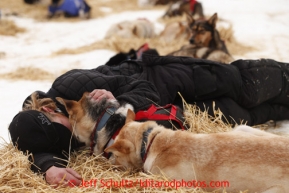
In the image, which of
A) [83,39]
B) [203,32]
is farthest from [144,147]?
[83,39]

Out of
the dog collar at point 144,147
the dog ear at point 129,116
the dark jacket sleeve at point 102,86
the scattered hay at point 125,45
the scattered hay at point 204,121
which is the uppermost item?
the dark jacket sleeve at point 102,86

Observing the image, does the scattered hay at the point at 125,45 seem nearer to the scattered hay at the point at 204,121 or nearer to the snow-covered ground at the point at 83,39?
the snow-covered ground at the point at 83,39

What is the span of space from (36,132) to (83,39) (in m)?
7.08

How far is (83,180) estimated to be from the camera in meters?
2.62

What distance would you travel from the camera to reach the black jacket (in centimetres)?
336

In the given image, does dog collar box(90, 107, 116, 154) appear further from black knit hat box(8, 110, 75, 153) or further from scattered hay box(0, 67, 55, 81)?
scattered hay box(0, 67, 55, 81)

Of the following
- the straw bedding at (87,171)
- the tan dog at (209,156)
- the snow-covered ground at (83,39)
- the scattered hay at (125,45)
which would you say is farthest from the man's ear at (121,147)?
the scattered hay at (125,45)

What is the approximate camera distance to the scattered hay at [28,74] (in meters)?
6.16

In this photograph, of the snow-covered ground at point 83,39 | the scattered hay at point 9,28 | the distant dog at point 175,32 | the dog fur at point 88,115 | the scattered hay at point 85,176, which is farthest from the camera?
the scattered hay at point 9,28

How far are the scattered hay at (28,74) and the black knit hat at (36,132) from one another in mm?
3261

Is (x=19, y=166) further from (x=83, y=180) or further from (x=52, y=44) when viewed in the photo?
(x=52, y=44)

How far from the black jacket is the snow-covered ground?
45.8 inches

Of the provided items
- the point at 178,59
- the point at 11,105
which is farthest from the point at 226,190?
the point at 11,105

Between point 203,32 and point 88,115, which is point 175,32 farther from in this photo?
point 88,115
